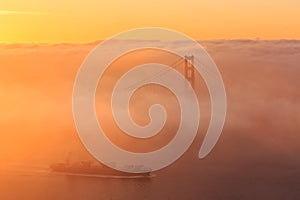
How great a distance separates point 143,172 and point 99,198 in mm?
6896

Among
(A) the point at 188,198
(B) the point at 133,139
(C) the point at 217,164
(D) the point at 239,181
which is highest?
(B) the point at 133,139

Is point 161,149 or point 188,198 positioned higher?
point 161,149

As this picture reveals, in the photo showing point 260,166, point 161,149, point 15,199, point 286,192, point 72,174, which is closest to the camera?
point 15,199

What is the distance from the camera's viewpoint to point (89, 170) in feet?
132

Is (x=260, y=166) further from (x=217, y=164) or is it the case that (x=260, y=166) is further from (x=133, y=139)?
(x=133, y=139)

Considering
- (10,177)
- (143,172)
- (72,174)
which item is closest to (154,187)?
(143,172)

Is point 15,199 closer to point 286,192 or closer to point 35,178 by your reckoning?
point 35,178

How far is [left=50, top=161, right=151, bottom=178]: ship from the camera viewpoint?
39.7 meters

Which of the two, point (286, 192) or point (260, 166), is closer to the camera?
point (286, 192)

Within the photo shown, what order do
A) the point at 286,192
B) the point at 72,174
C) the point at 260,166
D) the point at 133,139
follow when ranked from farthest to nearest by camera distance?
the point at 133,139
the point at 260,166
the point at 72,174
the point at 286,192

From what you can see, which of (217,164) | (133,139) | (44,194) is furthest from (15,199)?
(133,139)

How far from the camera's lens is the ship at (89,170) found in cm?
3966

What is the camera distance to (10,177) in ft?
127

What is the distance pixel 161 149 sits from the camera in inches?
1989
